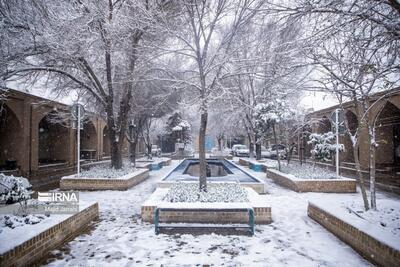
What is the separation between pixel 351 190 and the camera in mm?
11539

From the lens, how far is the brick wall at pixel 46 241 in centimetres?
430

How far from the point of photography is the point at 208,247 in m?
5.61

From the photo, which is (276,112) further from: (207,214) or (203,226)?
(203,226)

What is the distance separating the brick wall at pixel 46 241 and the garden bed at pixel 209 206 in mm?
1461

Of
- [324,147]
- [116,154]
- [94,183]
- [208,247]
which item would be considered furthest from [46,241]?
[324,147]

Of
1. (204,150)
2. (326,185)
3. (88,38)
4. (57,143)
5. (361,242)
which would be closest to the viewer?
(361,242)

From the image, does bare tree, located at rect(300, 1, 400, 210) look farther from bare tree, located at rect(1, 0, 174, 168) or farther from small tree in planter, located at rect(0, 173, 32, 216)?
small tree in planter, located at rect(0, 173, 32, 216)

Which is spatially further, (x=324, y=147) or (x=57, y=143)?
(x=57, y=143)

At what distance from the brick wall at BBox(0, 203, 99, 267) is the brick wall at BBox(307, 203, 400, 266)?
Answer: 5316 millimetres

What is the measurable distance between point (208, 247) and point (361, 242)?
104 inches

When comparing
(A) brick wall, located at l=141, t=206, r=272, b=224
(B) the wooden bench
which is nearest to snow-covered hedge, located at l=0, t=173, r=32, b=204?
(B) the wooden bench

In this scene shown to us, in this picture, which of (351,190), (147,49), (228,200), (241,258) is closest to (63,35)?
(147,49)

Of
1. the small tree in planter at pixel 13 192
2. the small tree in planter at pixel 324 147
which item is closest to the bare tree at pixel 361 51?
the small tree in planter at pixel 324 147

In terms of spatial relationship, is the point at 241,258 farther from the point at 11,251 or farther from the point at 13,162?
the point at 13,162
